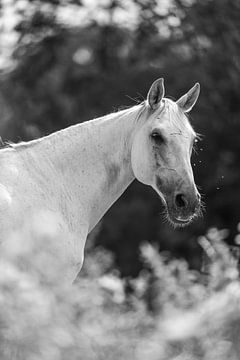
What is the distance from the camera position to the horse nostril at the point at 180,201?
425 cm

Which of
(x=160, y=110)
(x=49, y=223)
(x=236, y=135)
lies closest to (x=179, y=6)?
(x=236, y=135)

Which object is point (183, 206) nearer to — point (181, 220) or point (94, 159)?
point (181, 220)

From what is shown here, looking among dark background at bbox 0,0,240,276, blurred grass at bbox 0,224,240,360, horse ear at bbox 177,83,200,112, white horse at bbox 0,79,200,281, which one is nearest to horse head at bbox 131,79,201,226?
white horse at bbox 0,79,200,281

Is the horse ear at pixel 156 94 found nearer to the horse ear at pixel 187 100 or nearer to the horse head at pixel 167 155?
the horse head at pixel 167 155

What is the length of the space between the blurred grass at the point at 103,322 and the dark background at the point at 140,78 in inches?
395

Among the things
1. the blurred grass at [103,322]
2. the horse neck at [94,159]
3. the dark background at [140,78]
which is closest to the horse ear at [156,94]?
the horse neck at [94,159]

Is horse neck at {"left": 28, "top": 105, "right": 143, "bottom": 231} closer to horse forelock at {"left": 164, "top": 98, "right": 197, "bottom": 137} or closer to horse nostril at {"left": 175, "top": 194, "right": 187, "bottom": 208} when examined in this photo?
horse forelock at {"left": 164, "top": 98, "right": 197, "bottom": 137}

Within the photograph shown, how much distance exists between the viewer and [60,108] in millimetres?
12625

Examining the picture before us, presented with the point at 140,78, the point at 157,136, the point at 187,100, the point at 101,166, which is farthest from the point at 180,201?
the point at 140,78

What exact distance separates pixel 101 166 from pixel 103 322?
112 inches

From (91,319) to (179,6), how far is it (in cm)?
1176

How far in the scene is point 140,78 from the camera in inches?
509

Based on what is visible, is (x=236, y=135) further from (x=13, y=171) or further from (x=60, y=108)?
(x=13, y=171)

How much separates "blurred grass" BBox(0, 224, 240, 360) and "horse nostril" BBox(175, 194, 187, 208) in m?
2.09
